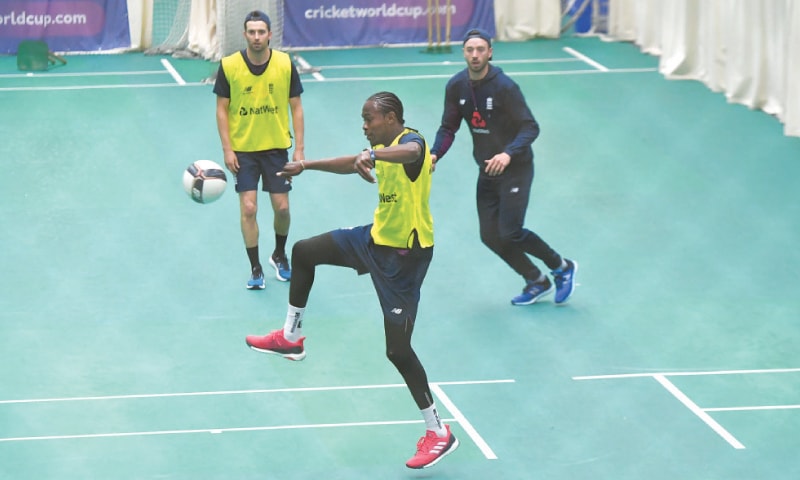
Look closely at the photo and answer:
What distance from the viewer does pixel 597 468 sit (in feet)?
25.8

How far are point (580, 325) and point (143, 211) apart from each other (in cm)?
468

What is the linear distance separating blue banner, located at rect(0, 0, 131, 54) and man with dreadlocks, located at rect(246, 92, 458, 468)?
42.0 feet

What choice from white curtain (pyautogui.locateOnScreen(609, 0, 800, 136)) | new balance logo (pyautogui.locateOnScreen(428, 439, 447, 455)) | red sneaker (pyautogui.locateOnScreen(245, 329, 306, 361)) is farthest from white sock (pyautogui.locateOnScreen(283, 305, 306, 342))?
white curtain (pyautogui.locateOnScreen(609, 0, 800, 136))

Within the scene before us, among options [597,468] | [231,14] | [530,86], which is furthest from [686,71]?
[597,468]

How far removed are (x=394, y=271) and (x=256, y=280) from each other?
321 centimetres

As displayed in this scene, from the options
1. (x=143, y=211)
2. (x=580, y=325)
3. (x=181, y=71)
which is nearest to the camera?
(x=580, y=325)

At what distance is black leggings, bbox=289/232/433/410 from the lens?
25.2 feet

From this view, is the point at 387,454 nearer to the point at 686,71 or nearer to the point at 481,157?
the point at 481,157

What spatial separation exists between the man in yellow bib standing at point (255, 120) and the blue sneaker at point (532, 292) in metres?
2.02

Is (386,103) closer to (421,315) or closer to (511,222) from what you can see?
(511,222)

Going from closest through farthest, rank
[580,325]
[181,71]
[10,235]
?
[580,325]
[10,235]
[181,71]

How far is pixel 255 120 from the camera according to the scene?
1076 centimetres

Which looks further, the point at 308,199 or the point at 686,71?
the point at 686,71

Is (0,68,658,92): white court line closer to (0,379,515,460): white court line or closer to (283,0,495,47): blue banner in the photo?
(283,0,495,47): blue banner
